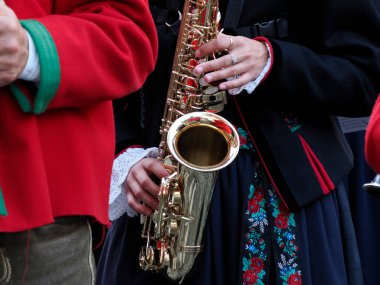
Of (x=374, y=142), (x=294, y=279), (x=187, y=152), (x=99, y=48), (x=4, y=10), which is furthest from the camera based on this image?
(x=187, y=152)

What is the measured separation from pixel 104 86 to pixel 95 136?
0.33ft

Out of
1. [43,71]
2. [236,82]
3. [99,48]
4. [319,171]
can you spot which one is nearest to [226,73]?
[236,82]

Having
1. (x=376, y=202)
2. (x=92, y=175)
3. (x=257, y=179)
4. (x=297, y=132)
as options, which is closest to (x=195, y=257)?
(x=257, y=179)

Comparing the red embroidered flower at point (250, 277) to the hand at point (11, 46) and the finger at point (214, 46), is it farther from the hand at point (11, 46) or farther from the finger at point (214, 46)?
the hand at point (11, 46)

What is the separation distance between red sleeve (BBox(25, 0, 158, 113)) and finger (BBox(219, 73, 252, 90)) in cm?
56

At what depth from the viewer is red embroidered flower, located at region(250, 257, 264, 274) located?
222cm

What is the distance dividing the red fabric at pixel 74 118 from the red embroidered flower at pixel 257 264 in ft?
2.45

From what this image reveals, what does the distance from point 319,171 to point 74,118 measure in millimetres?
980

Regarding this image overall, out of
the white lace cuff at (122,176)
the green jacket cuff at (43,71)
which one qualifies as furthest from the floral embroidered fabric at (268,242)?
the green jacket cuff at (43,71)

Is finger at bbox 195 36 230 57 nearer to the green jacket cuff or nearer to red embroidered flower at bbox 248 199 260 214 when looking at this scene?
red embroidered flower at bbox 248 199 260 214

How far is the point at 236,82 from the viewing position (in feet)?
7.27

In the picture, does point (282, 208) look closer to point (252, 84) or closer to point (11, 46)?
point (252, 84)

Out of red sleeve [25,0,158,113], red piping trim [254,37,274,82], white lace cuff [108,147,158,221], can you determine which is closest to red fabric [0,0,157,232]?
red sleeve [25,0,158,113]

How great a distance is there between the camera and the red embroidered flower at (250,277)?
2.22 metres
